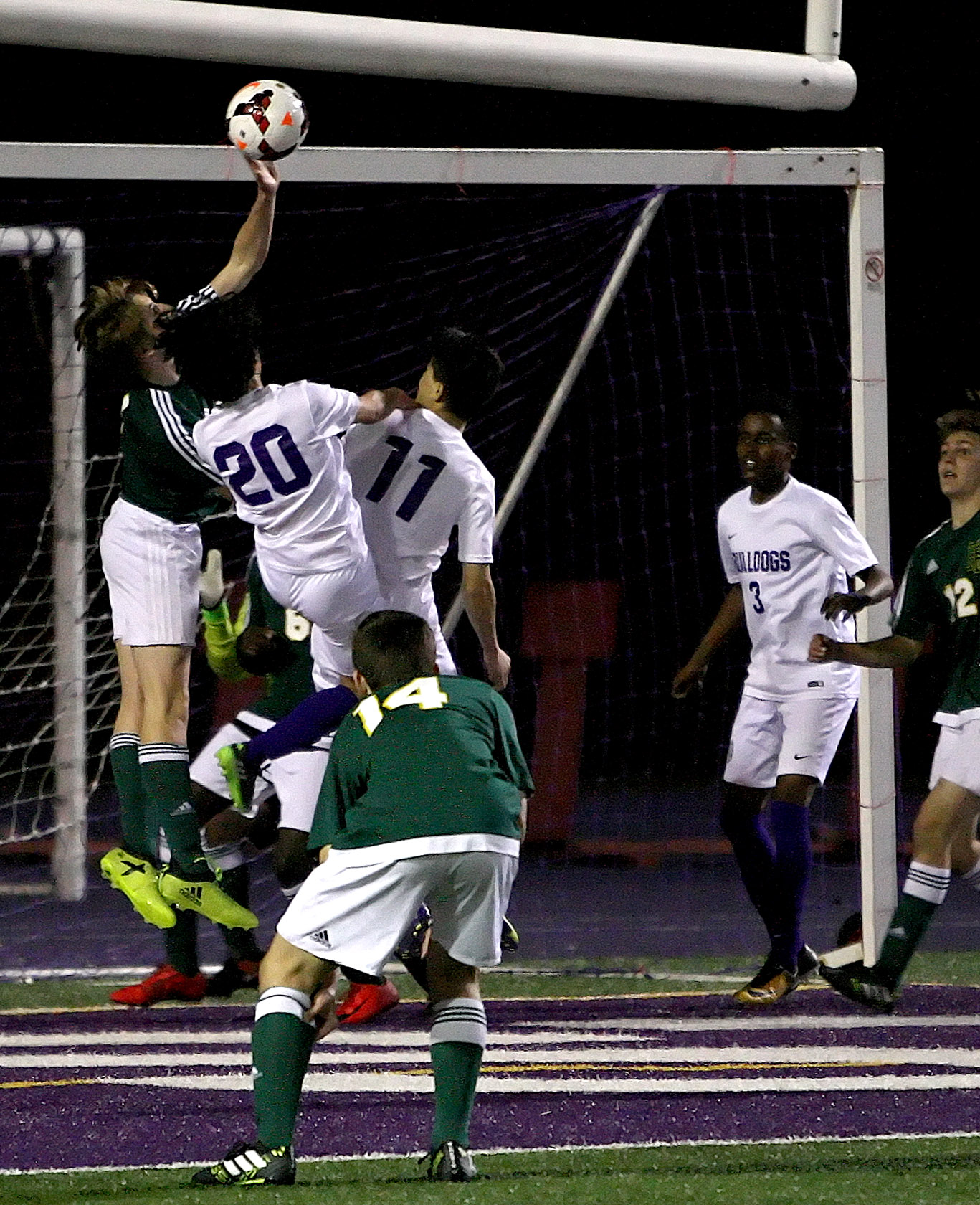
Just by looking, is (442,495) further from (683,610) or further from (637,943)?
(683,610)

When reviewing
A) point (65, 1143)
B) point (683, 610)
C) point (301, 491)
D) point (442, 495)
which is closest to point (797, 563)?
point (442, 495)

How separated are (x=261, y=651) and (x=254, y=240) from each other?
4.53 ft

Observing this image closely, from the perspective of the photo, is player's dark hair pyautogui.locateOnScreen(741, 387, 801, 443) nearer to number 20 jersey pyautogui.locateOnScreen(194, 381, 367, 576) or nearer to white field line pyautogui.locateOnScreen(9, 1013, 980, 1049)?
number 20 jersey pyautogui.locateOnScreen(194, 381, 367, 576)

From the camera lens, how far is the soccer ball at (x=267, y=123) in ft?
19.6

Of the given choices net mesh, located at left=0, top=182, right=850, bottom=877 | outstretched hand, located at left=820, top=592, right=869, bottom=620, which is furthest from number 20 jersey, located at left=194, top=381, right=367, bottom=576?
net mesh, located at left=0, top=182, right=850, bottom=877

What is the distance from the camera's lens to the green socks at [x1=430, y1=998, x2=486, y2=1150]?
424cm

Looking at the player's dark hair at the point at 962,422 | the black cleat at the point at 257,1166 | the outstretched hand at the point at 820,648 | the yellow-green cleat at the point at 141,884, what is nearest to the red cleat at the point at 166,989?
the yellow-green cleat at the point at 141,884

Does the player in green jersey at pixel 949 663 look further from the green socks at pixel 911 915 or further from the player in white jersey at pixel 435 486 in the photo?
the player in white jersey at pixel 435 486

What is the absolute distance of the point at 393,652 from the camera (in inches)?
170

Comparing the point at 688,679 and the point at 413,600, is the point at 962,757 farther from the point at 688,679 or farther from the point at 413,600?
the point at 413,600

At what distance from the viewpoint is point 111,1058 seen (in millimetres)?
5945

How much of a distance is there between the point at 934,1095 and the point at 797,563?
231cm

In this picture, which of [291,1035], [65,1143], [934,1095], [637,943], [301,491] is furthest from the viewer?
[637,943]

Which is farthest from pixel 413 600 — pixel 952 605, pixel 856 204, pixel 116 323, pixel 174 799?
pixel 856 204
